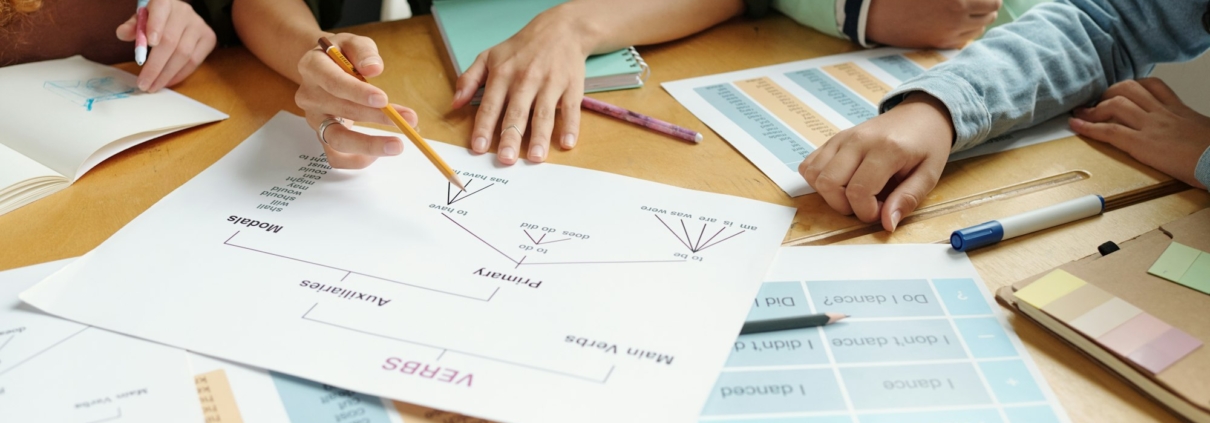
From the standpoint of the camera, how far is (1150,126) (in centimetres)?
77

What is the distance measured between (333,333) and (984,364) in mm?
445

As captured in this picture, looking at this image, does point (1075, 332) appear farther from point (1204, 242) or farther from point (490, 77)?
point (490, 77)

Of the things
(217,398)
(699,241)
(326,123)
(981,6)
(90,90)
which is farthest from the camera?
(981,6)

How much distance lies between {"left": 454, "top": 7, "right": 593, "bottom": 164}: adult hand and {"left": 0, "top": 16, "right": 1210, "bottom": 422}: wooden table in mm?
25

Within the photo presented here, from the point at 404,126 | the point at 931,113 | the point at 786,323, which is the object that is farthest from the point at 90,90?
the point at 931,113

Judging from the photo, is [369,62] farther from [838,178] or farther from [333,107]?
[838,178]

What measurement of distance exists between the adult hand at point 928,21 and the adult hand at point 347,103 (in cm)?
61

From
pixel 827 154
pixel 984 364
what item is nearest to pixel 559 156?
pixel 827 154

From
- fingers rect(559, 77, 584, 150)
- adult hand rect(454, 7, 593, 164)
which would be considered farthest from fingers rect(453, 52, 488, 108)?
fingers rect(559, 77, 584, 150)

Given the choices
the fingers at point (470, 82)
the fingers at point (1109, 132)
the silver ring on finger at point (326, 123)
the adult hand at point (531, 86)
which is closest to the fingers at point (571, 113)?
the adult hand at point (531, 86)

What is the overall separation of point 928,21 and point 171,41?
35.6 inches

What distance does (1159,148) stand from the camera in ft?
2.43

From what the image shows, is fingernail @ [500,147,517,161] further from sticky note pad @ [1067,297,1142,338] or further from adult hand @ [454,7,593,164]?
sticky note pad @ [1067,297,1142,338]

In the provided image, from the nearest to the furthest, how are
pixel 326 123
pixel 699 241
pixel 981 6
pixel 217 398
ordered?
pixel 217 398 < pixel 699 241 < pixel 326 123 < pixel 981 6
